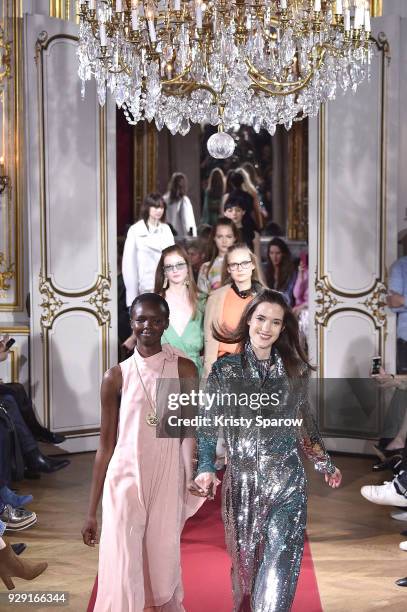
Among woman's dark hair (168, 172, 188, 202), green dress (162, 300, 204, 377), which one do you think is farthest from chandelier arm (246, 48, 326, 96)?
woman's dark hair (168, 172, 188, 202)

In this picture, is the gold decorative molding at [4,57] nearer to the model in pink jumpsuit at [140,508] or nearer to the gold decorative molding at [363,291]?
the gold decorative molding at [363,291]

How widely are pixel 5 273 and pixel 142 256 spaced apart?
1.12m

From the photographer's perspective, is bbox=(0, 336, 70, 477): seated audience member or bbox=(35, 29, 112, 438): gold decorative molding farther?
bbox=(35, 29, 112, 438): gold decorative molding

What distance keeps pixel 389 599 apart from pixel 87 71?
3472mm

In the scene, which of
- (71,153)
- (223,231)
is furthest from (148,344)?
(71,153)

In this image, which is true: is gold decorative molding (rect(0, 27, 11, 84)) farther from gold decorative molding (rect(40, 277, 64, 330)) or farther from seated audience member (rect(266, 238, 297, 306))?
seated audience member (rect(266, 238, 297, 306))

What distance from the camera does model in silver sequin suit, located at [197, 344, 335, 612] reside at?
3.54 metres

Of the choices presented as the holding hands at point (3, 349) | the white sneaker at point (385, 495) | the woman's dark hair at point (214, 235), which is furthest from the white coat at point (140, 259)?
the white sneaker at point (385, 495)

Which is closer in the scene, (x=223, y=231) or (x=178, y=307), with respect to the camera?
(x=178, y=307)

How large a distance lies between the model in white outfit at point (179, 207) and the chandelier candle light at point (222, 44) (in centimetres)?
475

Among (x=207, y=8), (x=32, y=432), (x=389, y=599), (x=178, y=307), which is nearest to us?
(x=389, y=599)

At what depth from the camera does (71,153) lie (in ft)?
24.9

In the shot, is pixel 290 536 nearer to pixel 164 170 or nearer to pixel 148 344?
pixel 148 344

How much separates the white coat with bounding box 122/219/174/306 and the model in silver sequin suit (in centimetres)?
467
